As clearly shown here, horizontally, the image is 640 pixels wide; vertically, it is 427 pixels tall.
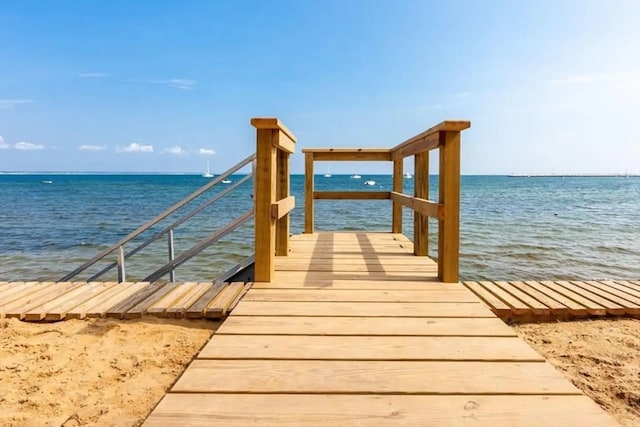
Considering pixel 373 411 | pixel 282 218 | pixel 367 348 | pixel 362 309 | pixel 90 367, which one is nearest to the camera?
pixel 373 411

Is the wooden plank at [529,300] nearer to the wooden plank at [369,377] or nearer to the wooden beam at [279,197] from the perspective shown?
the wooden plank at [369,377]

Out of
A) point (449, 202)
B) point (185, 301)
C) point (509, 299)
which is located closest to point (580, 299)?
point (509, 299)

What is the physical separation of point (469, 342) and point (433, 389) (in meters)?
0.54

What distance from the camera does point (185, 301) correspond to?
2.68 m

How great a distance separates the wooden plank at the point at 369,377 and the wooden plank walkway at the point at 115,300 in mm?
972

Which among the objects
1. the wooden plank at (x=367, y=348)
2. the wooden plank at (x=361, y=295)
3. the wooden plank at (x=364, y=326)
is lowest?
the wooden plank at (x=367, y=348)

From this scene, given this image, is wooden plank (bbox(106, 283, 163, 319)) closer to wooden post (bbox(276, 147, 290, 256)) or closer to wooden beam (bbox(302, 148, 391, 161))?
wooden post (bbox(276, 147, 290, 256))

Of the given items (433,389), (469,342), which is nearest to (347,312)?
(469,342)

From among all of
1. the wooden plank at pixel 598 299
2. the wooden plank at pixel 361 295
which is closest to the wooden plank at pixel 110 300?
the wooden plank at pixel 361 295

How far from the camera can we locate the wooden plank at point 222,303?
2.46 metres

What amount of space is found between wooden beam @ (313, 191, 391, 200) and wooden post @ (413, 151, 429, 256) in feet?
3.90

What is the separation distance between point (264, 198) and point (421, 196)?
2037mm

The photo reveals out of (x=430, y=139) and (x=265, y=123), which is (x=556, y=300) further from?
(x=265, y=123)

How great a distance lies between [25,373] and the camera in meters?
1.88
